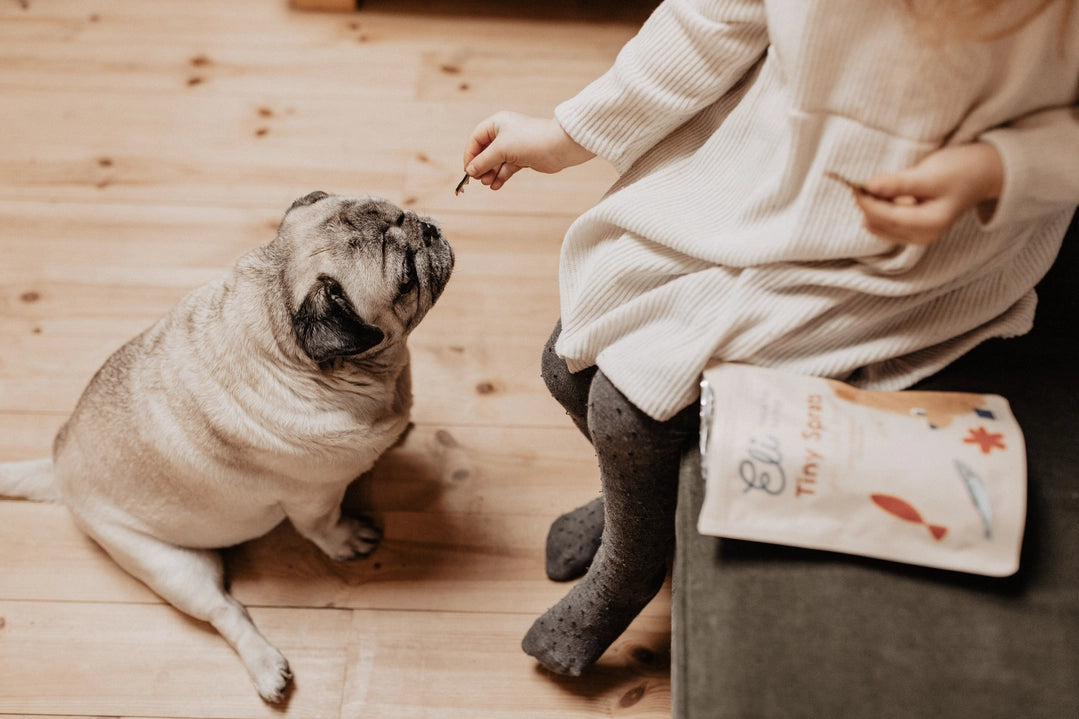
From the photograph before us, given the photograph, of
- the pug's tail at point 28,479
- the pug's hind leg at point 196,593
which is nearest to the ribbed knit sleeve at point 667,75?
the pug's hind leg at point 196,593

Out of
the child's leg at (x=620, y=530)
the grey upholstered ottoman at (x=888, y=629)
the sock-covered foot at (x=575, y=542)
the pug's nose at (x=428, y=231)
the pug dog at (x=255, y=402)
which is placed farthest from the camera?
the sock-covered foot at (x=575, y=542)

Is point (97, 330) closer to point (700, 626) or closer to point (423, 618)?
point (423, 618)

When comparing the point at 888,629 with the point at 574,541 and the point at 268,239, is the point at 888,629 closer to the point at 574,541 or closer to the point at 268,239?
the point at 574,541

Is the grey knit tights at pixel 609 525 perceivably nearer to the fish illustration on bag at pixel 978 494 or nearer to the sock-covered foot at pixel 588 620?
the sock-covered foot at pixel 588 620

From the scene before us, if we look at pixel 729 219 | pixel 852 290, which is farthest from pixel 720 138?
pixel 852 290

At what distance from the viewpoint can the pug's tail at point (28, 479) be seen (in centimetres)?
135

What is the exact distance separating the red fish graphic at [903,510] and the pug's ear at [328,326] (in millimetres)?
624

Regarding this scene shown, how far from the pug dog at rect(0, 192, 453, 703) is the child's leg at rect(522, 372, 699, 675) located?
35cm

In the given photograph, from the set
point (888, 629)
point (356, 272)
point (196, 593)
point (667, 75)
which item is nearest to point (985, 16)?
point (667, 75)

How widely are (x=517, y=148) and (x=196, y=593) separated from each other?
0.83 m

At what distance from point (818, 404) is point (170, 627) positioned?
3.62ft

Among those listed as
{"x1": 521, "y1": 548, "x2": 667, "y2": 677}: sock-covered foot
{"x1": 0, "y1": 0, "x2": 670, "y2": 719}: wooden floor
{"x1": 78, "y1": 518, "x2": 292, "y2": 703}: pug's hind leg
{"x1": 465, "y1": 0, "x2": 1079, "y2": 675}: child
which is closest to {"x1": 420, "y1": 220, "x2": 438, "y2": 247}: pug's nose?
{"x1": 465, "y1": 0, "x2": 1079, "y2": 675}: child

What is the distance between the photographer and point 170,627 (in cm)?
130

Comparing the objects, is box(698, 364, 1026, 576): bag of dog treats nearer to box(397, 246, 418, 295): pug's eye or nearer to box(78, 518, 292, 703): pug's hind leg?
box(397, 246, 418, 295): pug's eye
